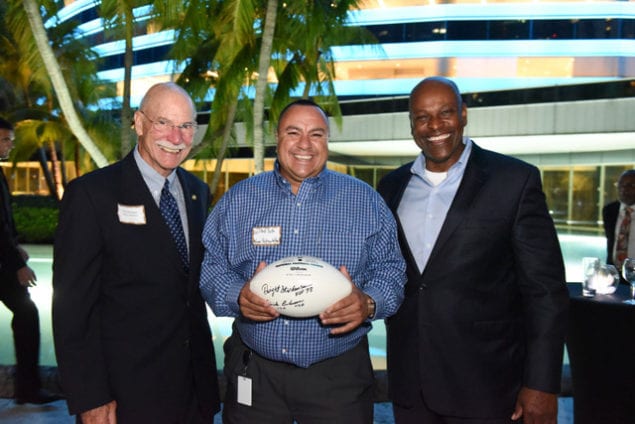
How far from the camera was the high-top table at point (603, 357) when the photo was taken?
293 centimetres

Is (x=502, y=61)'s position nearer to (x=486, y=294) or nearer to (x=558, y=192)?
(x=558, y=192)

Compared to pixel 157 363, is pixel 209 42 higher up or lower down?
higher up

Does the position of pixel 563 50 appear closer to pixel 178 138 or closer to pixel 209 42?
pixel 209 42

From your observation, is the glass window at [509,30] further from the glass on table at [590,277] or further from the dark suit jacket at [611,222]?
the glass on table at [590,277]

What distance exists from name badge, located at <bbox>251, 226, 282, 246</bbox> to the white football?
0.19 meters

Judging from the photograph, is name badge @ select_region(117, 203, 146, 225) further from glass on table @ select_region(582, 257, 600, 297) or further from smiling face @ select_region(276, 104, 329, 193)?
glass on table @ select_region(582, 257, 600, 297)

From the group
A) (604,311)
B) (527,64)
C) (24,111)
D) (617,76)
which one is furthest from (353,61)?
(604,311)

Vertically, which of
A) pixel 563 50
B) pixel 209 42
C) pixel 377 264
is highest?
pixel 563 50

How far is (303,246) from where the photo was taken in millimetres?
2256

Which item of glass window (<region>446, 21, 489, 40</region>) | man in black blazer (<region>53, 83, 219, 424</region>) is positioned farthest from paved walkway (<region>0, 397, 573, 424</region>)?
glass window (<region>446, 21, 489, 40</region>)

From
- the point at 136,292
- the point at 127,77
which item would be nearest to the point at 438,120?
the point at 136,292

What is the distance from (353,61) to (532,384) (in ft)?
89.3

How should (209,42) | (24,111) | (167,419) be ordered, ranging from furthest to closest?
1. (24,111)
2. (209,42)
3. (167,419)

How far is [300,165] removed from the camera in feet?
7.55
